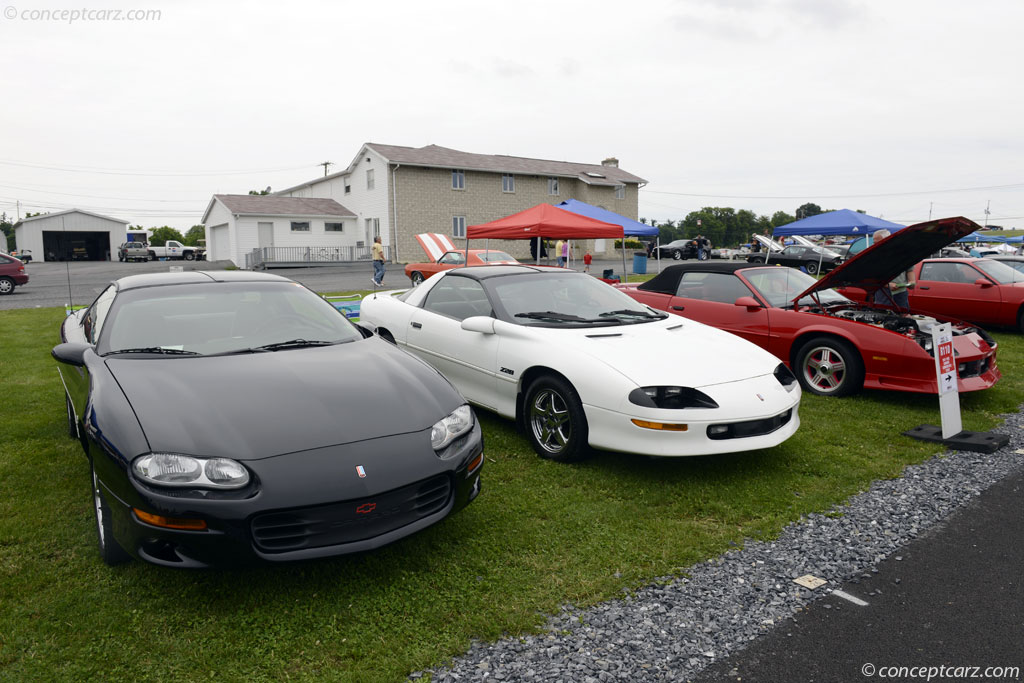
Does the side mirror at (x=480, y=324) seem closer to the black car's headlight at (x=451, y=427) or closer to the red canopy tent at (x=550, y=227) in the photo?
the black car's headlight at (x=451, y=427)

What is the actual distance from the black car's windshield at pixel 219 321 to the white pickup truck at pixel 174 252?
45420 mm

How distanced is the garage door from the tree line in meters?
47.8

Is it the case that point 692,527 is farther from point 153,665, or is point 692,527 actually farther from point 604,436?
point 153,665

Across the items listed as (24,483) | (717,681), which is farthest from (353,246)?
(717,681)

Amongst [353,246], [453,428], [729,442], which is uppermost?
[353,246]

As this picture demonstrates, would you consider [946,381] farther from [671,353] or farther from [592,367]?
[592,367]

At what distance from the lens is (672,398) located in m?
4.09

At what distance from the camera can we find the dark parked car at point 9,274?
1803 cm

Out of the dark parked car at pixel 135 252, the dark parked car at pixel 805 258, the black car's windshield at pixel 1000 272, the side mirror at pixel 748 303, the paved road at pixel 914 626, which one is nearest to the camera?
the paved road at pixel 914 626

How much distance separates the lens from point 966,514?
3854mm

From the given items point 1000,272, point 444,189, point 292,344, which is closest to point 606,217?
point 1000,272

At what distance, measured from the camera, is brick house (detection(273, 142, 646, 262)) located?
3481 cm

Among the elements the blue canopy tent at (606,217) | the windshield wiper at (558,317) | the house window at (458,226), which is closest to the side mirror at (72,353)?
the windshield wiper at (558,317)

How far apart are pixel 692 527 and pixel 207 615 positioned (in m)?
2.52
